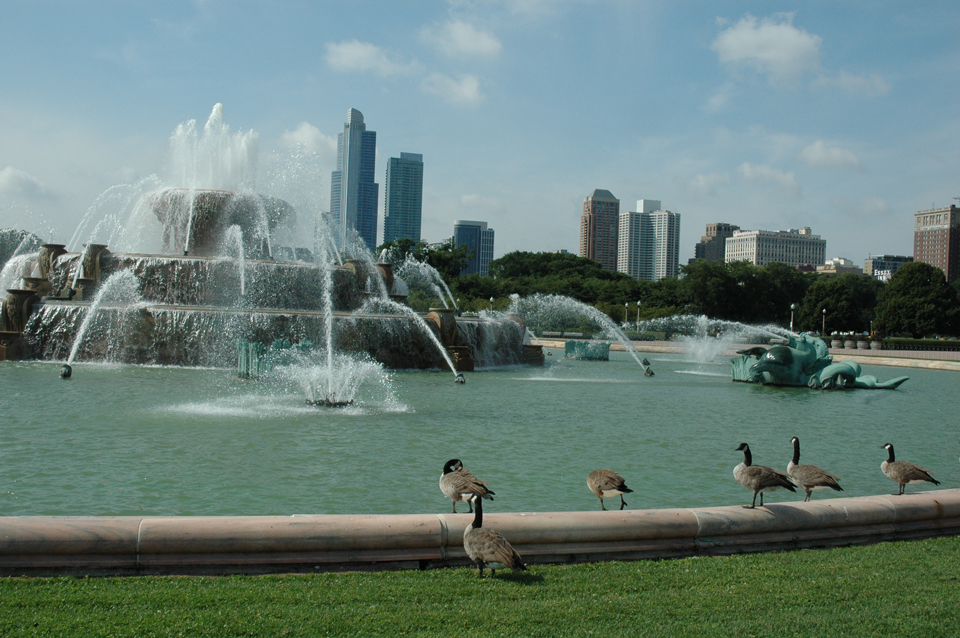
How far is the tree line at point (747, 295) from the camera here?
289ft

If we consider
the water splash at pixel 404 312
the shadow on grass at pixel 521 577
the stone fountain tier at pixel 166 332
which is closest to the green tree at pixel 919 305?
the water splash at pixel 404 312

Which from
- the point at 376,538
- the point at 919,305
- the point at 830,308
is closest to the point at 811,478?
the point at 376,538

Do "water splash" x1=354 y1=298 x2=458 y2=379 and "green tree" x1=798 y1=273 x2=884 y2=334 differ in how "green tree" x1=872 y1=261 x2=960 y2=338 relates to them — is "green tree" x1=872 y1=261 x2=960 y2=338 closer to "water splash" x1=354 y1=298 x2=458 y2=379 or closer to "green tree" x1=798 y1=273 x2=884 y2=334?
"green tree" x1=798 y1=273 x2=884 y2=334

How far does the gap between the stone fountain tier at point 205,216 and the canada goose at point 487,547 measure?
→ 107 ft

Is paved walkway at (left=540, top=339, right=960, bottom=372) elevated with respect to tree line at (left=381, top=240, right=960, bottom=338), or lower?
lower

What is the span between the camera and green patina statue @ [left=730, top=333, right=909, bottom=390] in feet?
79.8

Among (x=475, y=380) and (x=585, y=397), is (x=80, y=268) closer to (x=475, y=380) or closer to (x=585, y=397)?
(x=475, y=380)

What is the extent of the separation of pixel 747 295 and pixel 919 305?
19550 mm

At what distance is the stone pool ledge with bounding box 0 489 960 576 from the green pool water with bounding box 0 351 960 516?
1794 mm

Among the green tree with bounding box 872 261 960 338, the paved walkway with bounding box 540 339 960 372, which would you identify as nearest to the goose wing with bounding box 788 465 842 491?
the paved walkway with bounding box 540 339 960 372

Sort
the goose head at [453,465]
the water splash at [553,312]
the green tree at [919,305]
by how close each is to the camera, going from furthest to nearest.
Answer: the green tree at [919,305], the water splash at [553,312], the goose head at [453,465]

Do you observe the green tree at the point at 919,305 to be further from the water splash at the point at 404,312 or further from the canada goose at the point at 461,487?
the canada goose at the point at 461,487

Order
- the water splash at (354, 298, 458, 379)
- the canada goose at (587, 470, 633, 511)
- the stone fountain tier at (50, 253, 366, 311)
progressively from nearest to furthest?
the canada goose at (587, 470, 633, 511), the water splash at (354, 298, 458, 379), the stone fountain tier at (50, 253, 366, 311)

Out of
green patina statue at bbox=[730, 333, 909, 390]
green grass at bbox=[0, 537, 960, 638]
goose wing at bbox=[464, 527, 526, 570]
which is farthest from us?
green patina statue at bbox=[730, 333, 909, 390]
